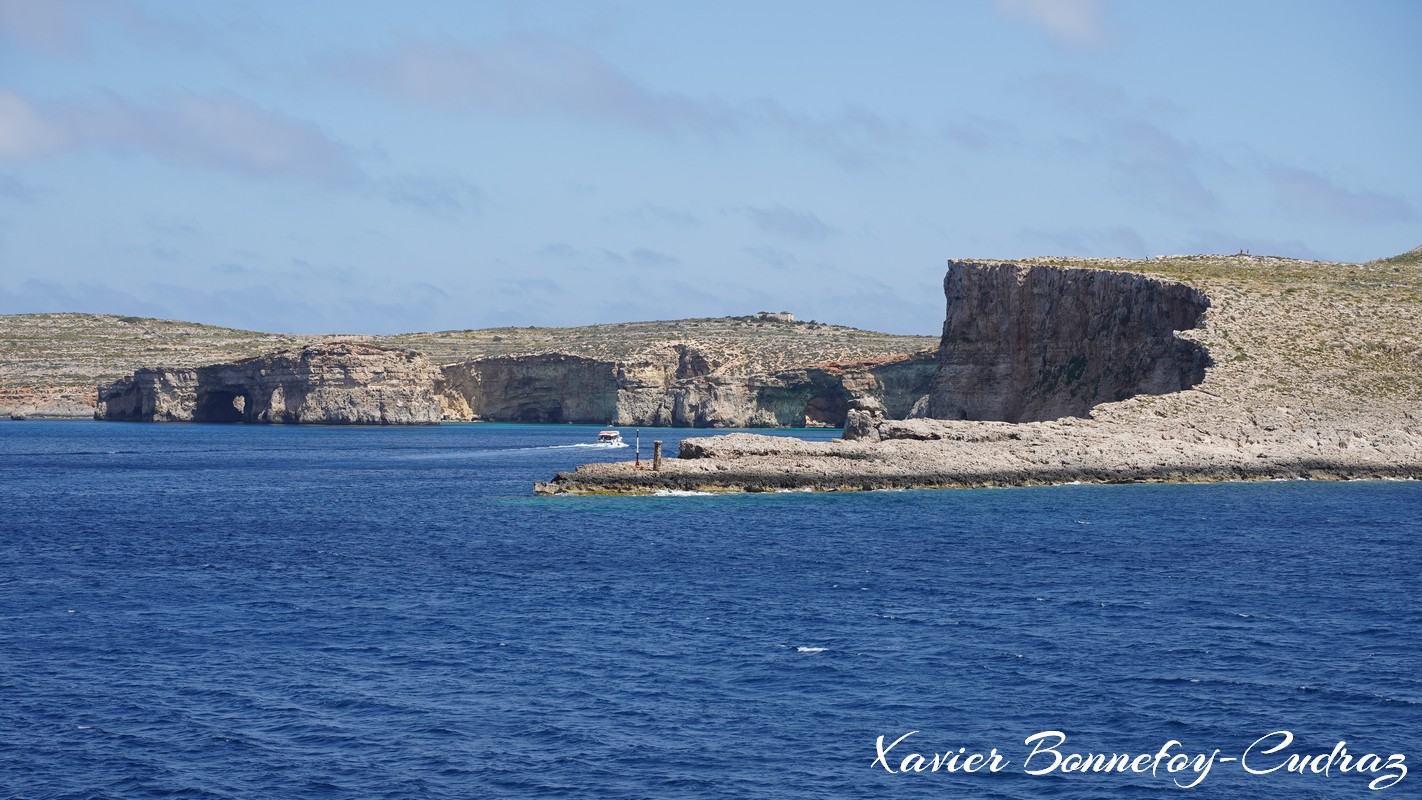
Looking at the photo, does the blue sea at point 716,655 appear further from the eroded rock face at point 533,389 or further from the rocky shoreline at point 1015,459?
the eroded rock face at point 533,389

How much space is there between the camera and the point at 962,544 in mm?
40219

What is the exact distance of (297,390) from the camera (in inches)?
5290

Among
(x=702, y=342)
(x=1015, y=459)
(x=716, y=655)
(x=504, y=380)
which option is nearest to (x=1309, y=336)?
(x=1015, y=459)

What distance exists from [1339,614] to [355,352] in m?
113

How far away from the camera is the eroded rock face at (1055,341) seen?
76.6 meters

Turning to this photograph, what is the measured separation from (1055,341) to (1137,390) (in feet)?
35.2

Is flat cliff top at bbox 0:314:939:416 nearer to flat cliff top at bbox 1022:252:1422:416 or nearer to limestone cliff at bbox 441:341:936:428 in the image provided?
limestone cliff at bbox 441:341:936:428

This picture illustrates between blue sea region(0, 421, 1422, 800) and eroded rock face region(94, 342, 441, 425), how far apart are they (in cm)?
8449

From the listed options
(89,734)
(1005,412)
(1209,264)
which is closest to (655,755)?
(89,734)

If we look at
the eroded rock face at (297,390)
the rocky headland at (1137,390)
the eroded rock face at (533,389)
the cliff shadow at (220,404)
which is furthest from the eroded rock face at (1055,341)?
the cliff shadow at (220,404)

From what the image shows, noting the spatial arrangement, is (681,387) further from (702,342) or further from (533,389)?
(533,389)

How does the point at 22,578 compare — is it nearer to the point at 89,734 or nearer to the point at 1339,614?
the point at 89,734

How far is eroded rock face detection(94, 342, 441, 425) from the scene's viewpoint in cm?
13275

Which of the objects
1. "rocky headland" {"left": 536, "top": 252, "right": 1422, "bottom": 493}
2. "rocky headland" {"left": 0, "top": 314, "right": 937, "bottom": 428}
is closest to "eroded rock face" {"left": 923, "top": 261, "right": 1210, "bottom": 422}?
"rocky headland" {"left": 536, "top": 252, "right": 1422, "bottom": 493}
